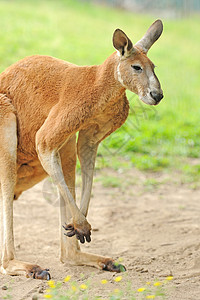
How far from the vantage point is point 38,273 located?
3678mm

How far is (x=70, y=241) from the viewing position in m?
4.15

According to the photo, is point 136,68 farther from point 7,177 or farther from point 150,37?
point 7,177

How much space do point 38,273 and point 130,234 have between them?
1.55 m

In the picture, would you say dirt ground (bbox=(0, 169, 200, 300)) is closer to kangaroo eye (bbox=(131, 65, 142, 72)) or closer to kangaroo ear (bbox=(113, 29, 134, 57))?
kangaroo eye (bbox=(131, 65, 142, 72))

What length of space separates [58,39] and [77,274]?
30.3 feet

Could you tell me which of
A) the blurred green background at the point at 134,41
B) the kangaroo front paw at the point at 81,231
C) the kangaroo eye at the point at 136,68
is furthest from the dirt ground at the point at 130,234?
the kangaroo eye at the point at 136,68

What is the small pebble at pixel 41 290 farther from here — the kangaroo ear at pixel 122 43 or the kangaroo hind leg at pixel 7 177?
the kangaroo ear at pixel 122 43

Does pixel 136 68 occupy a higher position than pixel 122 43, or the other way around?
pixel 122 43

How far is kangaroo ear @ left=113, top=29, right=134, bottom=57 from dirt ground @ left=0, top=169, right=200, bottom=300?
5.13ft

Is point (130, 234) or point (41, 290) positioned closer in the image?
point (41, 290)

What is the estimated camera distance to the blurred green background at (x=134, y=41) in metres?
7.57

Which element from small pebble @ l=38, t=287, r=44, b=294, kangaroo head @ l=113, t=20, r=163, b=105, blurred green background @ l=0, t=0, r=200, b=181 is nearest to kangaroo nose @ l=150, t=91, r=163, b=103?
kangaroo head @ l=113, t=20, r=163, b=105

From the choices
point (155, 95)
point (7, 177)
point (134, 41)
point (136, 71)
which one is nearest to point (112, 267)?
point (7, 177)

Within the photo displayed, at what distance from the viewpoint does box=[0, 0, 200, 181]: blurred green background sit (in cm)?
757
